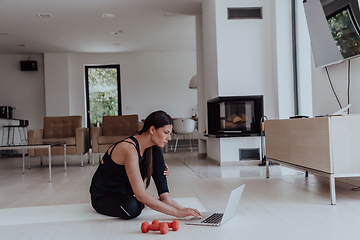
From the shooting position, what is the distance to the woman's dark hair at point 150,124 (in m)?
2.12

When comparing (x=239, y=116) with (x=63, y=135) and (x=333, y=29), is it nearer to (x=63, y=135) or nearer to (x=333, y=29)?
(x=333, y=29)

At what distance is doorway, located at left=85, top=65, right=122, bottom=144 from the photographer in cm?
1052

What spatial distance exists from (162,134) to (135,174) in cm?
28

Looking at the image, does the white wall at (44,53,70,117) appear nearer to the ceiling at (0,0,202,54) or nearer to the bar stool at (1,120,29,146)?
the ceiling at (0,0,202,54)

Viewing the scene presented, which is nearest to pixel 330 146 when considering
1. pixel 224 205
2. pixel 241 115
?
pixel 224 205

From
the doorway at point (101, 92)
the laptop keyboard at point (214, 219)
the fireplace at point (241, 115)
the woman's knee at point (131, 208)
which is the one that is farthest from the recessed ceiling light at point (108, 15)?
the laptop keyboard at point (214, 219)

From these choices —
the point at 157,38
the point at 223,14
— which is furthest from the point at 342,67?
the point at 157,38

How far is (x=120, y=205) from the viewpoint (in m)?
2.29

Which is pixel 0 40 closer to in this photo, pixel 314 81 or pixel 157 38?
pixel 157 38

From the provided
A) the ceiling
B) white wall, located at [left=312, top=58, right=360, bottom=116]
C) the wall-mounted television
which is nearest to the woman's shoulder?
the wall-mounted television

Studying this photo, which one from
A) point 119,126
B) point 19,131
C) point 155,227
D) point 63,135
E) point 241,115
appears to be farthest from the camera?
point 19,131

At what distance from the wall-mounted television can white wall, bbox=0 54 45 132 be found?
8376mm

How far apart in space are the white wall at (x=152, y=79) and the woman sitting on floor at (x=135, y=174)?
7.96 metres

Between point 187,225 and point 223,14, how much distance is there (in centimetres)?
401
